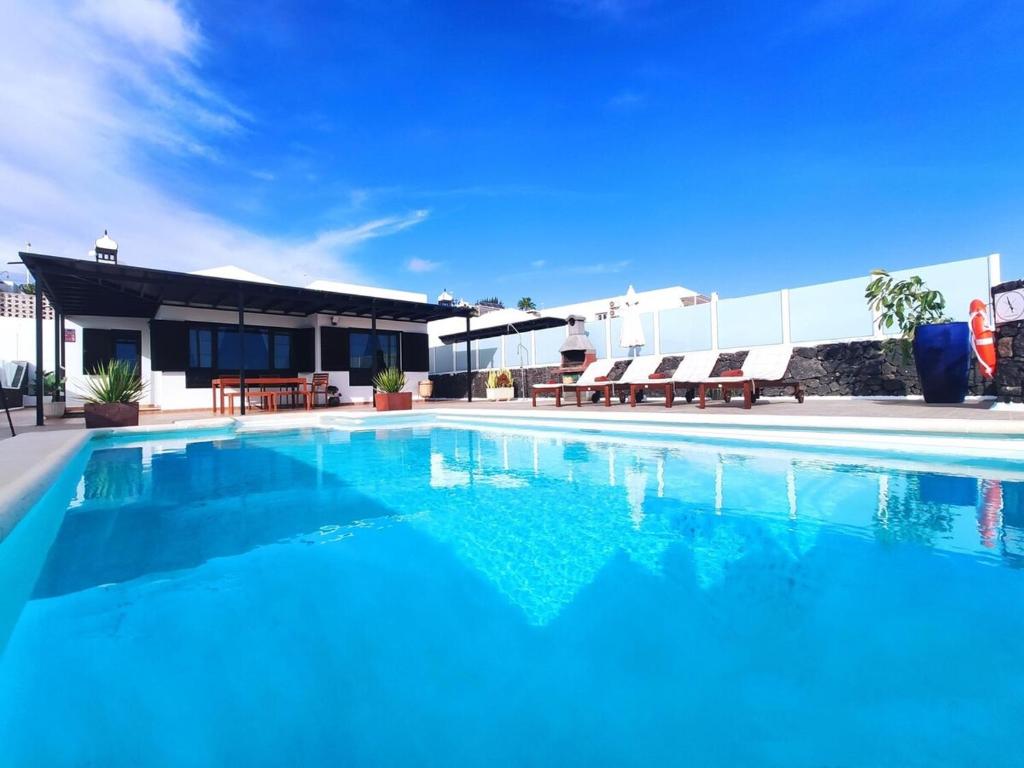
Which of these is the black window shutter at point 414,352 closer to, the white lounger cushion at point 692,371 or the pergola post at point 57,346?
the pergola post at point 57,346

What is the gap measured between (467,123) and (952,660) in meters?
14.7

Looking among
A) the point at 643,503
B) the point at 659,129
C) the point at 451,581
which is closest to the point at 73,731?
the point at 451,581

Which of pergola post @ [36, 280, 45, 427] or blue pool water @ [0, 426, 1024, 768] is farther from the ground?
pergola post @ [36, 280, 45, 427]

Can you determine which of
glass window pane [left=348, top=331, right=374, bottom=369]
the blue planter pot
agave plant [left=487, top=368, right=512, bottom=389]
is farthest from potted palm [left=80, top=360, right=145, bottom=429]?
the blue planter pot

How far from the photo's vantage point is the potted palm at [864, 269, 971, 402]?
24.3ft

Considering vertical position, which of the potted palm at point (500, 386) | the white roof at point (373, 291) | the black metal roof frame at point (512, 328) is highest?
the white roof at point (373, 291)

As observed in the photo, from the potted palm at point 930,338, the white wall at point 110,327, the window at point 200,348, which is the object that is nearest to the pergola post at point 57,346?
the white wall at point 110,327

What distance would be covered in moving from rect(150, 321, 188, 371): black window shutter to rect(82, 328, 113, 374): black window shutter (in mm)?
1464

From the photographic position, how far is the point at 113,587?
2.50m

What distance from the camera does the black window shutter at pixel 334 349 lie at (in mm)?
15594

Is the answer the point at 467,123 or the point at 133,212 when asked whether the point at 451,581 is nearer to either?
the point at 467,123

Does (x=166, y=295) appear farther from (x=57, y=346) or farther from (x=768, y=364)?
(x=768, y=364)

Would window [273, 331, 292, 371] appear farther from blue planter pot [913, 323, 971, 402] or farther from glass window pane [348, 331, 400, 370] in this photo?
blue planter pot [913, 323, 971, 402]

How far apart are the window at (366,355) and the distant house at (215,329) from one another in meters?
0.03
